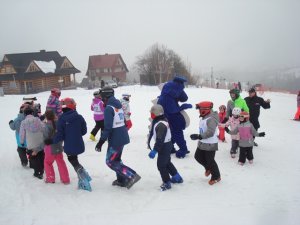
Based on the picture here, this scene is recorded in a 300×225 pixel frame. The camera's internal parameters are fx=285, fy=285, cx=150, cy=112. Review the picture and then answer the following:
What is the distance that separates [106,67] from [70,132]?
66.4 m

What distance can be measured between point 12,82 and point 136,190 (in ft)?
160

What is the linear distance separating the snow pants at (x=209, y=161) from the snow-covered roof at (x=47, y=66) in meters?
46.3

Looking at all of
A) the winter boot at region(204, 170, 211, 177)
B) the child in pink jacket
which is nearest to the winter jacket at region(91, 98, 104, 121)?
the child in pink jacket

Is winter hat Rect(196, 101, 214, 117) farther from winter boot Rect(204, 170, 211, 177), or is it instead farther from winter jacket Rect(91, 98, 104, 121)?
winter jacket Rect(91, 98, 104, 121)

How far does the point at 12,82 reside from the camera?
48.5m

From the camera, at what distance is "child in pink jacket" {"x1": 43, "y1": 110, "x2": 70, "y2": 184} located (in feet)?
20.7

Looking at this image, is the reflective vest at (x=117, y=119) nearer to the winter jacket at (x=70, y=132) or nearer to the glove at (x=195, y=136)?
the winter jacket at (x=70, y=132)

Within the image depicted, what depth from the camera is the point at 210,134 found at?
19.6ft

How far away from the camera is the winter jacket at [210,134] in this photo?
5.99 meters

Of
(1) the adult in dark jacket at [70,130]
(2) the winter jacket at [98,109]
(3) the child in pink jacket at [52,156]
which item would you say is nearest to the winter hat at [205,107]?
(1) the adult in dark jacket at [70,130]

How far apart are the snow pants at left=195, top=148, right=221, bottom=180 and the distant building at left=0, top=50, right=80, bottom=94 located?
4411 cm

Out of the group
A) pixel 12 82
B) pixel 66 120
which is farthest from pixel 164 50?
pixel 66 120

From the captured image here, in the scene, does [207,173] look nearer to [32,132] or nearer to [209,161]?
[209,161]

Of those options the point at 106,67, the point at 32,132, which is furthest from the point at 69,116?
the point at 106,67
